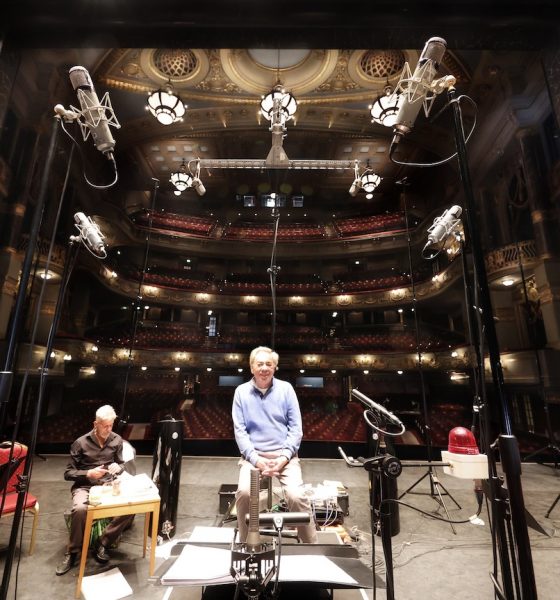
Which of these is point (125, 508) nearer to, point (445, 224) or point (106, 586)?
point (106, 586)

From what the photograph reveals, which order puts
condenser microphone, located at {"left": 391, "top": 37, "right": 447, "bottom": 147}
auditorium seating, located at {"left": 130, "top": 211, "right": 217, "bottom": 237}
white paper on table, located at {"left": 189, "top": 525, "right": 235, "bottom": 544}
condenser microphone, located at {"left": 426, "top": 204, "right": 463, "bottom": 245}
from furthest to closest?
auditorium seating, located at {"left": 130, "top": 211, "right": 217, "bottom": 237} → condenser microphone, located at {"left": 426, "top": 204, "right": 463, "bottom": 245} → white paper on table, located at {"left": 189, "top": 525, "right": 235, "bottom": 544} → condenser microphone, located at {"left": 391, "top": 37, "right": 447, "bottom": 147}

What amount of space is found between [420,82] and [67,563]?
3993 millimetres

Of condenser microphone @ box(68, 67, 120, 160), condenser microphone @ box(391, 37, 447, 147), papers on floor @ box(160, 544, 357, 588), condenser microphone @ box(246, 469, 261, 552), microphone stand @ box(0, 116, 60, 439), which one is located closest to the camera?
condenser microphone @ box(246, 469, 261, 552)

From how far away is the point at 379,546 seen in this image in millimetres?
2768

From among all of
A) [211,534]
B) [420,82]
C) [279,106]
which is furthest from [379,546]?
[279,106]

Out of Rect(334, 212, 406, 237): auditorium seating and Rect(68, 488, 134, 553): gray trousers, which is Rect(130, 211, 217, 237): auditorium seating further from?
Rect(68, 488, 134, 553): gray trousers

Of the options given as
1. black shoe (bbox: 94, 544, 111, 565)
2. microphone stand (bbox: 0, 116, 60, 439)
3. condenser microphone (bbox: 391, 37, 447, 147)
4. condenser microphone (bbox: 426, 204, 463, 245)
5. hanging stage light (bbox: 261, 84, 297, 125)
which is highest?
hanging stage light (bbox: 261, 84, 297, 125)

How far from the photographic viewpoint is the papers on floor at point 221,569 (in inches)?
49.5

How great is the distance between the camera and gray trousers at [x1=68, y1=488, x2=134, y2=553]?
2.41 m

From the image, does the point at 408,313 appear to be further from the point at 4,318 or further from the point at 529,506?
the point at 4,318

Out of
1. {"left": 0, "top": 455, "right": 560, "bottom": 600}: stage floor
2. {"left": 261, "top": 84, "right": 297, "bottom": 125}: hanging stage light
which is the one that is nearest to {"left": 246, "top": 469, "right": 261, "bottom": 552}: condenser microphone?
{"left": 0, "top": 455, "right": 560, "bottom": 600}: stage floor

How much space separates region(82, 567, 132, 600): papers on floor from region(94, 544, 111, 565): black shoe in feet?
0.54

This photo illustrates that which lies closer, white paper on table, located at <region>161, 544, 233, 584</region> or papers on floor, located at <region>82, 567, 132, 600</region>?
white paper on table, located at <region>161, 544, 233, 584</region>

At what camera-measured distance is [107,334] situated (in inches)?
396
